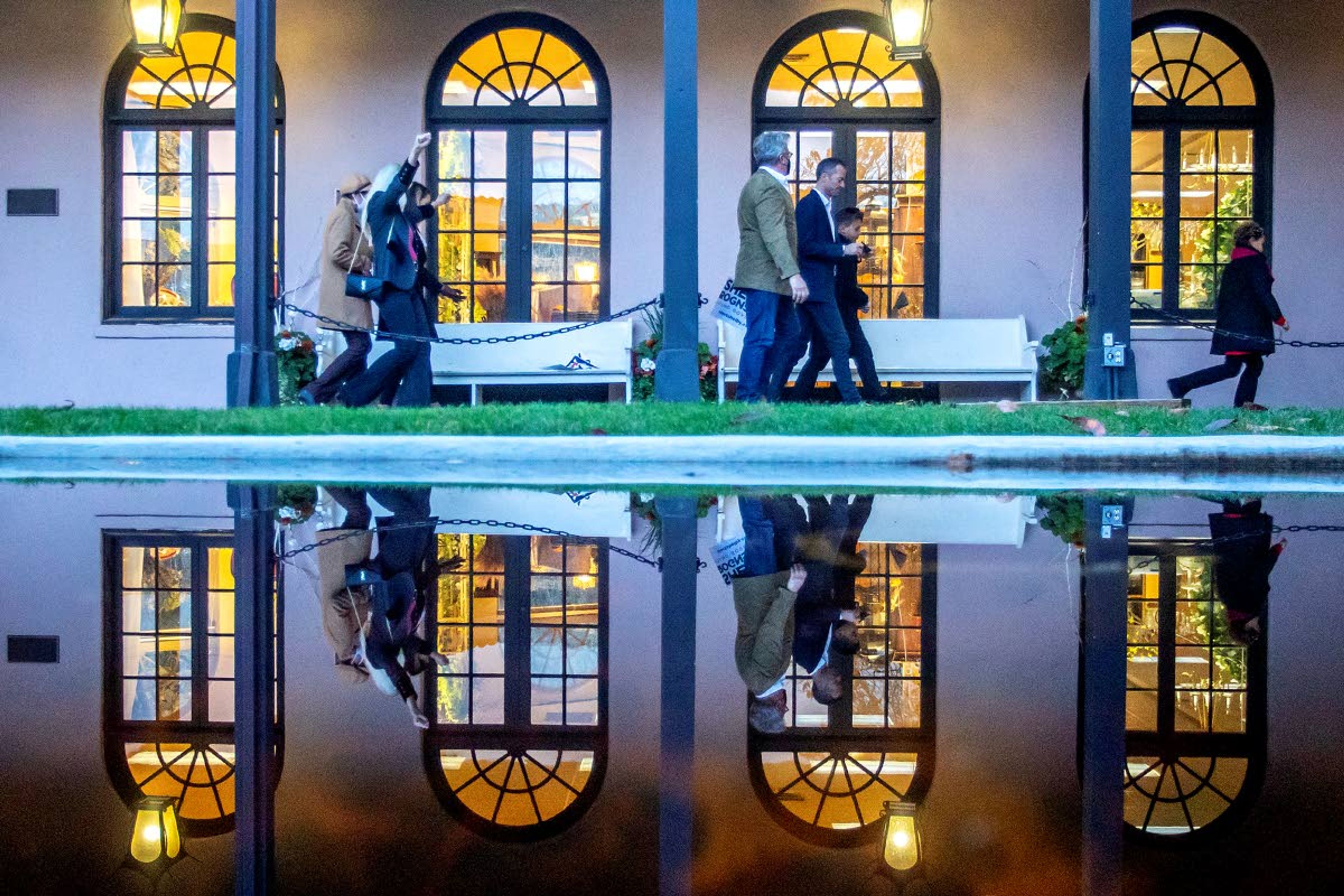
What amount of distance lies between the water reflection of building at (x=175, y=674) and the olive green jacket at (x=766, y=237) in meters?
5.24

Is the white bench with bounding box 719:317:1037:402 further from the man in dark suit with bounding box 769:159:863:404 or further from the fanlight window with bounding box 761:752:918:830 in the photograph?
the fanlight window with bounding box 761:752:918:830

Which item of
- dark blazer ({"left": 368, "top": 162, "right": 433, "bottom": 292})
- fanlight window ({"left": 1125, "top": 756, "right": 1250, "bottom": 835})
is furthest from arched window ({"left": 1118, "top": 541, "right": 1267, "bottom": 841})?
dark blazer ({"left": 368, "top": 162, "right": 433, "bottom": 292})

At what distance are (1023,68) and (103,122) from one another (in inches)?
344

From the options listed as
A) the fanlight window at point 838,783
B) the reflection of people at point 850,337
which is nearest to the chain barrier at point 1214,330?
the reflection of people at point 850,337

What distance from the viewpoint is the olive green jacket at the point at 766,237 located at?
926 centimetres

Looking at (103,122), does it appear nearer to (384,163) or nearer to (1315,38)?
(384,163)

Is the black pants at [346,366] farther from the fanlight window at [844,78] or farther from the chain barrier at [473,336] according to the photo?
the fanlight window at [844,78]

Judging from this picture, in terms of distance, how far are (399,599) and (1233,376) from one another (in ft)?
30.1

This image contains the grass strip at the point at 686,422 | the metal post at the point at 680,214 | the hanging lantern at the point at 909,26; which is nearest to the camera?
the grass strip at the point at 686,422

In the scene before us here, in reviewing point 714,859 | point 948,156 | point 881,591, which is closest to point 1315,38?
point 948,156

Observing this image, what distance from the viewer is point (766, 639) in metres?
3.09

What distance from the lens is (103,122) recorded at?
1300 centimetres

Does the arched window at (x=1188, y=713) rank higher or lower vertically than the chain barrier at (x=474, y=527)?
lower

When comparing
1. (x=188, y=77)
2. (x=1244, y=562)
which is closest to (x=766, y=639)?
(x=1244, y=562)
